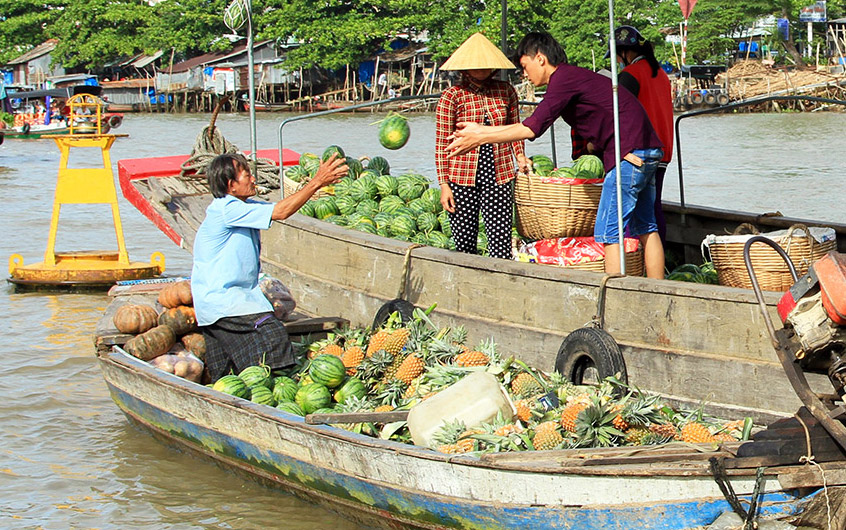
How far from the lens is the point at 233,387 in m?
Answer: 4.98

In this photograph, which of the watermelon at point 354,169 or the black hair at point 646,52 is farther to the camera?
the watermelon at point 354,169

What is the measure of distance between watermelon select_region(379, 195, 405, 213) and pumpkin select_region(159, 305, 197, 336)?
169 centimetres

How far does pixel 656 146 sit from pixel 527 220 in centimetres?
90

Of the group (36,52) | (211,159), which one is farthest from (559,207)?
(36,52)

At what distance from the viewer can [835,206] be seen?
1582 centimetres

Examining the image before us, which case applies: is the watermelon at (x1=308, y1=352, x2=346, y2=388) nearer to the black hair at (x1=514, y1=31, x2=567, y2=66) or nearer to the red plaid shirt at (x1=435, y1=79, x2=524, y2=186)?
the red plaid shirt at (x1=435, y1=79, x2=524, y2=186)

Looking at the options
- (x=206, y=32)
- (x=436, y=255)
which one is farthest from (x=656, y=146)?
(x=206, y=32)

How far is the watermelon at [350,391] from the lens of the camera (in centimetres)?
495

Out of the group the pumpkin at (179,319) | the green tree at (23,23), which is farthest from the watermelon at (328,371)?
the green tree at (23,23)

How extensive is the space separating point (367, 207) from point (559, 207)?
1.81 m

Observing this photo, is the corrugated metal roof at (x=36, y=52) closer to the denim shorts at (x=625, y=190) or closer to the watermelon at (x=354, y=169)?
the watermelon at (x=354, y=169)

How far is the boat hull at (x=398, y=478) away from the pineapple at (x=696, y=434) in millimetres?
441

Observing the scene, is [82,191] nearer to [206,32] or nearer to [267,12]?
[267,12]

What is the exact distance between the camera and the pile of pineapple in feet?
13.2
